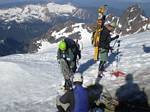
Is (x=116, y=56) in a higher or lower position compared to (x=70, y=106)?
lower

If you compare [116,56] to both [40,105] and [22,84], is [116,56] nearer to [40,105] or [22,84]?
[22,84]

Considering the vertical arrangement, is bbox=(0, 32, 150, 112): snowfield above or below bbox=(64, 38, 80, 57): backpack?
below

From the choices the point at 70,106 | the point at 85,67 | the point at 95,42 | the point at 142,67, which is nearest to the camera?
the point at 70,106

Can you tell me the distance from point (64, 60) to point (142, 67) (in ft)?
20.0

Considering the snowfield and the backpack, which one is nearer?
the snowfield

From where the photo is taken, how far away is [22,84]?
25562 mm

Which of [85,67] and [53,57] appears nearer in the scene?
[85,67]

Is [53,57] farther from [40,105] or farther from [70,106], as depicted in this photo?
[70,106]

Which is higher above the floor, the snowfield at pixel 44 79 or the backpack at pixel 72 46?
the backpack at pixel 72 46

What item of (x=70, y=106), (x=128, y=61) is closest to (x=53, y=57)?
(x=128, y=61)

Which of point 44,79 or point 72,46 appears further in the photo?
point 44,79

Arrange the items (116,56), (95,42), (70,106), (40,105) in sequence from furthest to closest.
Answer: (116,56), (95,42), (40,105), (70,106)

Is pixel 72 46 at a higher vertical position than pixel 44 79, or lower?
higher

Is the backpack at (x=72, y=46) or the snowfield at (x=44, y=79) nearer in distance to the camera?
the snowfield at (x=44, y=79)
